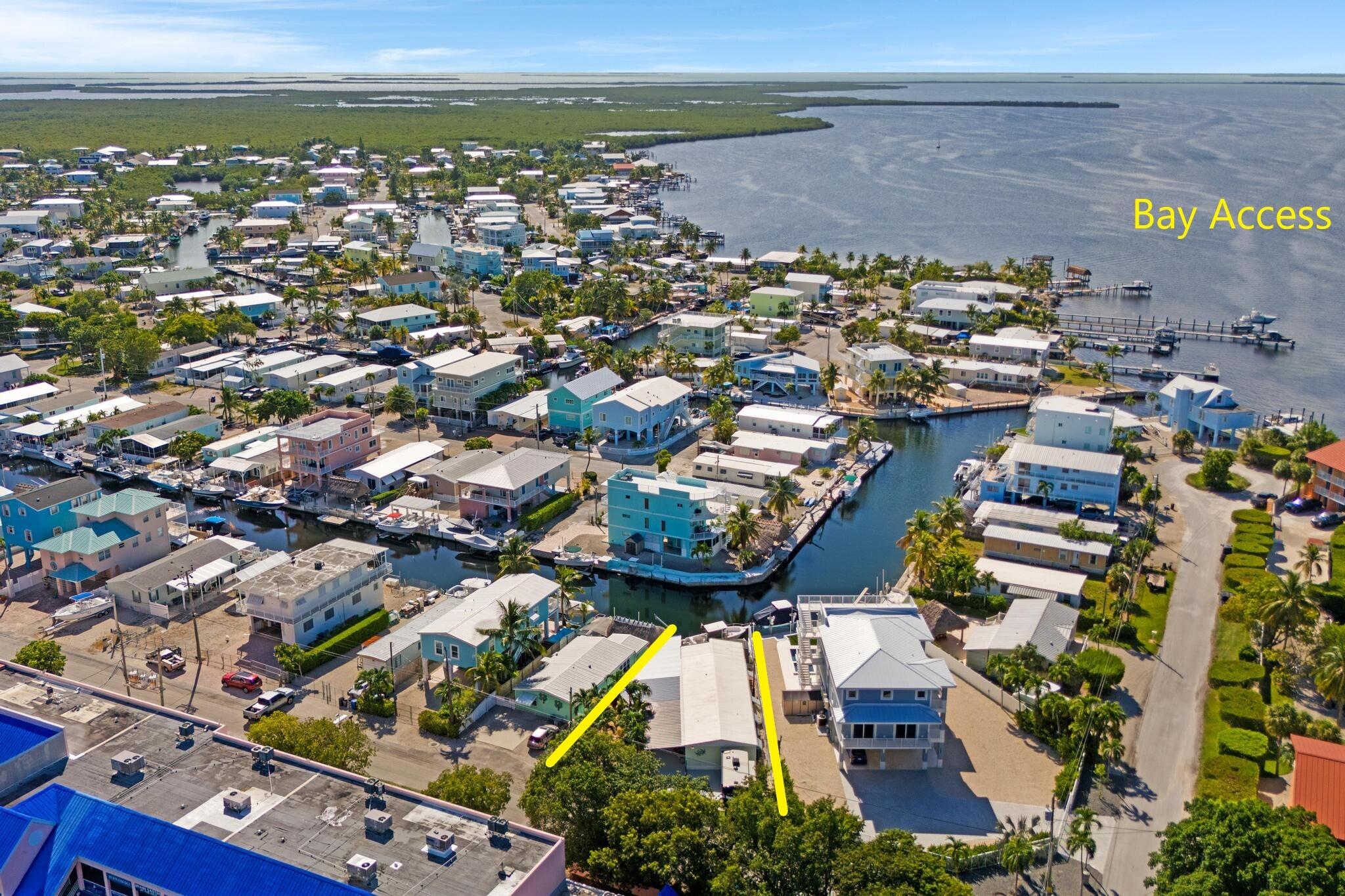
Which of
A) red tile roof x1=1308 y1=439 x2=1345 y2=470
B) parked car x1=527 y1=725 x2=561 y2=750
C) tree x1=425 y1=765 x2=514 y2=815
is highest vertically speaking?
red tile roof x1=1308 y1=439 x2=1345 y2=470

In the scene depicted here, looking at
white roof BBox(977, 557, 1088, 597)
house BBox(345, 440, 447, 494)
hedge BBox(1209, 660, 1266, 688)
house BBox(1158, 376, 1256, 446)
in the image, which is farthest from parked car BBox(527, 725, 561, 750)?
house BBox(1158, 376, 1256, 446)

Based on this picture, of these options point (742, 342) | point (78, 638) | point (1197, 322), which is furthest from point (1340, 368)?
point (78, 638)

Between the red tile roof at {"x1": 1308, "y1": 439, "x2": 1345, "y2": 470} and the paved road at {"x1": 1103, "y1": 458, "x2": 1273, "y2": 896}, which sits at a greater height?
the red tile roof at {"x1": 1308, "y1": 439, "x2": 1345, "y2": 470}

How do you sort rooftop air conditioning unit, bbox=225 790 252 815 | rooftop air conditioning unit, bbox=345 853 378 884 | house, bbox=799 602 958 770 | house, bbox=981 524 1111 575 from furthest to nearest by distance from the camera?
house, bbox=981 524 1111 575 → house, bbox=799 602 958 770 → rooftop air conditioning unit, bbox=225 790 252 815 → rooftop air conditioning unit, bbox=345 853 378 884

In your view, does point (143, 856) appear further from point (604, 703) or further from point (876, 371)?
point (876, 371)

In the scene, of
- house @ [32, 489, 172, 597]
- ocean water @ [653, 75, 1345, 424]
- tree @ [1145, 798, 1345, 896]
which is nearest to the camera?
tree @ [1145, 798, 1345, 896]

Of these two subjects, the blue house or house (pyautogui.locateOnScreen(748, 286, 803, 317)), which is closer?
the blue house

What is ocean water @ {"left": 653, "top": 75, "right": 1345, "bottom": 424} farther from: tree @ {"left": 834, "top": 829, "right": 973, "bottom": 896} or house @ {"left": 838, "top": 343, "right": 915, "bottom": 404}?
tree @ {"left": 834, "top": 829, "right": 973, "bottom": 896}
